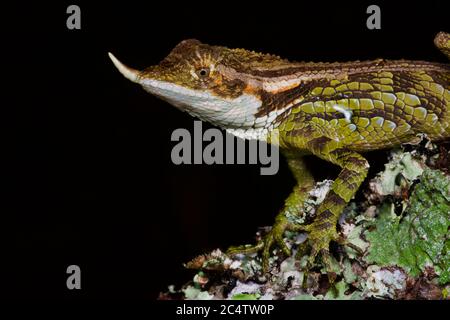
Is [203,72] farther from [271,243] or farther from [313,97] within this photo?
[271,243]

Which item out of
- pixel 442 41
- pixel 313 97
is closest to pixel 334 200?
pixel 313 97

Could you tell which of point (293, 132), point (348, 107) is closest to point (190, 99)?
point (293, 132)

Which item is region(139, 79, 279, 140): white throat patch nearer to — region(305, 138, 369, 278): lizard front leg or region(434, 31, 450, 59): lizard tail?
region(305, 138, 369, 278): lizard front leg

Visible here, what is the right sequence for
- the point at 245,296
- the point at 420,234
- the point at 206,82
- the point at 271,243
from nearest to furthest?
the point at 420,234
the point at 245,296
the point at 206,82
the point at 271,243

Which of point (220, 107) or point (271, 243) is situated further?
point (271, 243)

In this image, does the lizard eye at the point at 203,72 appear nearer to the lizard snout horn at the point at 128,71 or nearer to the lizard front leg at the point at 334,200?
the lizard snout horn at the point at 128,71

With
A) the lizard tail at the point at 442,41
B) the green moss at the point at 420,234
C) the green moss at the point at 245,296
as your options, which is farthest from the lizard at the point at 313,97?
the green moss at the point at 420,234

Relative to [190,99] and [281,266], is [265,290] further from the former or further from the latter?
[190,99]

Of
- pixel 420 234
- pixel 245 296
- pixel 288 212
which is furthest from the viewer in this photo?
pixel 288 212

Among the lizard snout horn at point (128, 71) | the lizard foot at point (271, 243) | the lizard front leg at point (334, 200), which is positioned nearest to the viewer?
the lizard front leg at point (334, 200)
